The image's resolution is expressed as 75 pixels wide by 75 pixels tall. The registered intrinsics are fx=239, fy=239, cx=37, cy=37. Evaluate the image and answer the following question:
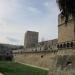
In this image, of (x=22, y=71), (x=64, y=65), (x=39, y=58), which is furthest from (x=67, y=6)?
(x=39, y=58)

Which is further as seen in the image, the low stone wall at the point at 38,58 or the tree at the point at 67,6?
the low stone wall at the point at 38,58

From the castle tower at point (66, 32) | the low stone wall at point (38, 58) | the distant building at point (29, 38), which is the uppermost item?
the distant building at point (29, 38)

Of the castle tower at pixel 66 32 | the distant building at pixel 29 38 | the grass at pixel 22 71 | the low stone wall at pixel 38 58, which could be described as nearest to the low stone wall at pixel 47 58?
the low stone wall at pixel 38 58

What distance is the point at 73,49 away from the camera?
1402 cm

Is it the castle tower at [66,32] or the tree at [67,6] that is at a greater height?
the tree at [67,6]

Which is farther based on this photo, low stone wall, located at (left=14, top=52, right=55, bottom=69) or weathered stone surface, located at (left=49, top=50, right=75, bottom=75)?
low stone wall, located at (left=14, top=52, right=55, bottom=69)

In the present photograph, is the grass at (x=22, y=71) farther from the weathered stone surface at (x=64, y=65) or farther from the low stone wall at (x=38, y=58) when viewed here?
the weathered stone surface at (x=64, y=65)

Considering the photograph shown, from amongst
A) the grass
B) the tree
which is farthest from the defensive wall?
the tree

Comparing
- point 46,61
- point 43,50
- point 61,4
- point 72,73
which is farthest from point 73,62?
point 43,50

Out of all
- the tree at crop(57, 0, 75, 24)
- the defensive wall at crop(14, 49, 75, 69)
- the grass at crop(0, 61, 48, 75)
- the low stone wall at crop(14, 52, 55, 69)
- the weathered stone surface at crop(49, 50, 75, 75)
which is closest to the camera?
the tree at crop(57, 0, 75, 24)

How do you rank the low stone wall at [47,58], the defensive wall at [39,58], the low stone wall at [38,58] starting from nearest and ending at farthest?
1. the low stone wall at [47,58]
2. the defensive wall at [39,58]
3. the low stone wall at [38,58]

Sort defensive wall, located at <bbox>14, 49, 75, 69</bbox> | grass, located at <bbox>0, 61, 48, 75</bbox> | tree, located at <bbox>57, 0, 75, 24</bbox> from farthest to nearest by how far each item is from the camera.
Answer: defensive wall, located at <bbox>14, 49, 75, 69</bbox> → grass, located at <bbox>0, 61, 48, 75</bbox> → tree, located at <bbox>57, 0, 75, 24</bbox>

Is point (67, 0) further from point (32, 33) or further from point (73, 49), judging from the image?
point (32, 33)

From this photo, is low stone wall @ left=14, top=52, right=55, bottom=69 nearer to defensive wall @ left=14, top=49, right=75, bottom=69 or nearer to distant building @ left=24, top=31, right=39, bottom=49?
defensive wall @ left=14, top=49, right=75, bottom=69
